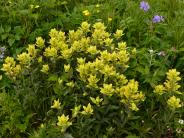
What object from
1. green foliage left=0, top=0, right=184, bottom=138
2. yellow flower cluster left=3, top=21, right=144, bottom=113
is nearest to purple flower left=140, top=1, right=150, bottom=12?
green foliage left=0, top=0, right=184, bottom=138

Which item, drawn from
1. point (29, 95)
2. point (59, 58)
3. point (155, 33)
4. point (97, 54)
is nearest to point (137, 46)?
point (155, 33)

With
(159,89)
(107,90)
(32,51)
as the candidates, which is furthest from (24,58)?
(159,89)

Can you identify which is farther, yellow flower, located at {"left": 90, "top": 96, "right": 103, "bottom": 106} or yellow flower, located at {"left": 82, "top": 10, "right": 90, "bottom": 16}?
yellow flower, located at {"left": 82, "top": 10, "right": 90, "bottom": 16}

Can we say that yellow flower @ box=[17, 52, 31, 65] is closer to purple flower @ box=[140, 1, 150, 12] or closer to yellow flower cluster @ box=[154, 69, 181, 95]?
yellow flower cluster @ box=[154, 69, 181, 95]

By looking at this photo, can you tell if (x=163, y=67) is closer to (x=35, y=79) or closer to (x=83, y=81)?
(x=83, y=81)

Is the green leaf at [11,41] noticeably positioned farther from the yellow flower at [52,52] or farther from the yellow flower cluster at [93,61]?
the yellow flower at [52,52]

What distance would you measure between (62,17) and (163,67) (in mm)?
1161

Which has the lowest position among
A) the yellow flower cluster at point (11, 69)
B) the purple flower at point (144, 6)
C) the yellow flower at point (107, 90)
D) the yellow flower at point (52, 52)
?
the yellow flower at point (107, 90)

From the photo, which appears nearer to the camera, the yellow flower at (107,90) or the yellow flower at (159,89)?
the yellow flower at (107,90)

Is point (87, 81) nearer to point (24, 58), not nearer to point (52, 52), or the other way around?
point (52, 52)

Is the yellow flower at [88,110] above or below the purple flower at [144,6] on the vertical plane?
below

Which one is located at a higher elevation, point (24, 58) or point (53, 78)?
point (24, 58)

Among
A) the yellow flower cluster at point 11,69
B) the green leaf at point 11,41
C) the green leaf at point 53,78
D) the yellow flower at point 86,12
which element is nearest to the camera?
the yellow flower cluster at point 11,69

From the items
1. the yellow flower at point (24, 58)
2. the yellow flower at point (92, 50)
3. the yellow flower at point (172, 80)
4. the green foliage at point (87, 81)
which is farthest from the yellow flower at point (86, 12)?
the yellow flower at point (172, 80)
